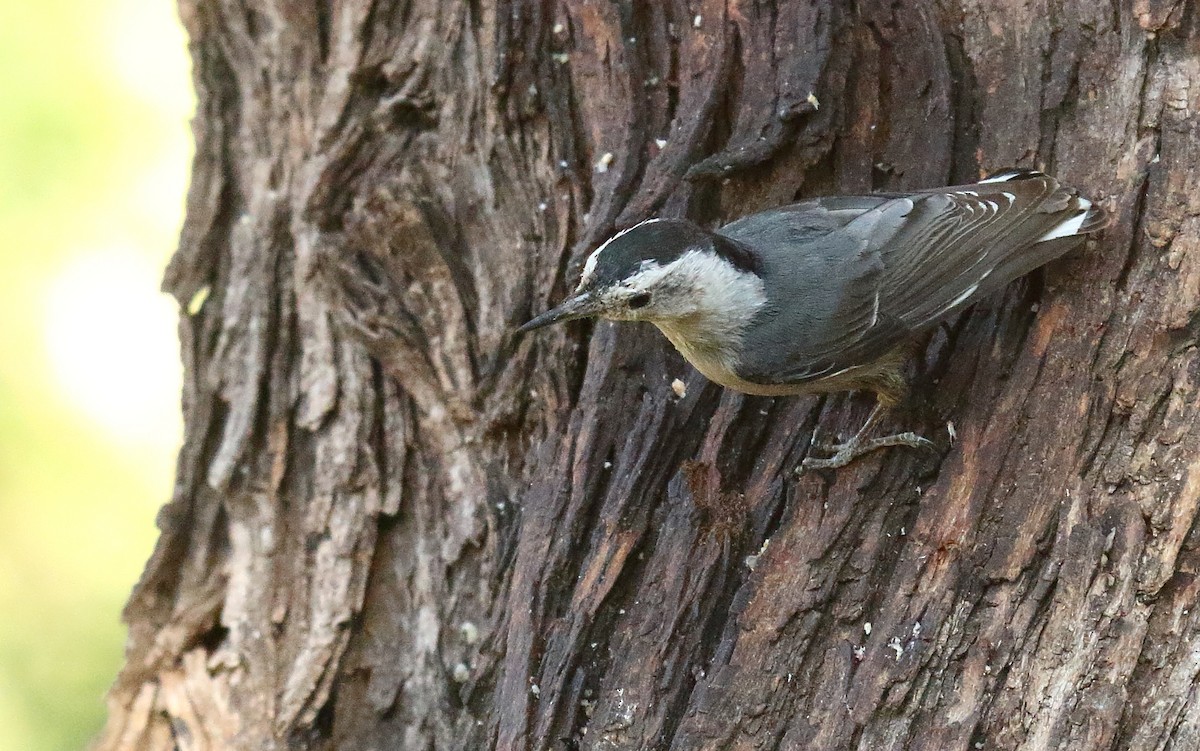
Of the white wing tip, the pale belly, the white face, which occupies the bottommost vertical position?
the pale belly

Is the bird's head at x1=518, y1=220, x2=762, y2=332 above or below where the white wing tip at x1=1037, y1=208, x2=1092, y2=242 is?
above

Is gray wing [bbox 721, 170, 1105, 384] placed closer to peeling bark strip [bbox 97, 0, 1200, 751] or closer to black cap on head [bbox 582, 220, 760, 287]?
peeling bark strip [bbox 97, 0, 1200, 751]

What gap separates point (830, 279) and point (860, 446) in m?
0.47

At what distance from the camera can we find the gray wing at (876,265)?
292 centimetres

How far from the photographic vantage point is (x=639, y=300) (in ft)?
9.62

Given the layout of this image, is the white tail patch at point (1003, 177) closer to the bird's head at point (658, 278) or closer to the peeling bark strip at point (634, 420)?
the peeling bark strip at point (634, 420)

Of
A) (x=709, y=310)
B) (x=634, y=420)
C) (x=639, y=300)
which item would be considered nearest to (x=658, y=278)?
(x=639, y=300)

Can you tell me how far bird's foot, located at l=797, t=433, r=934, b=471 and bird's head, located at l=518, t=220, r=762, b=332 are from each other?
0.48 m

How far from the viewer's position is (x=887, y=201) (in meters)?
3.06

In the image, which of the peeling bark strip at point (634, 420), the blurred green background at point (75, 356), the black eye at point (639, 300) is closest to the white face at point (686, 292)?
the black eye at point (639, 300)

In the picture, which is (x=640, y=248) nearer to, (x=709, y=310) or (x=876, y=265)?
(x=709, y=310)

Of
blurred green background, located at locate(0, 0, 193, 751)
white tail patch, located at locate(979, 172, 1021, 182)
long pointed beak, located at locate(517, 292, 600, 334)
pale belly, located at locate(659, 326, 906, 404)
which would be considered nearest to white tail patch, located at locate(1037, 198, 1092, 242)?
white tail patch, located at locate(979, 172, 1021, 182)

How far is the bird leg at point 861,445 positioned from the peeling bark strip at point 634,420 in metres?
0.04

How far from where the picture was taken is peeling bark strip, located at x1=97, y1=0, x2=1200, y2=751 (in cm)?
265
